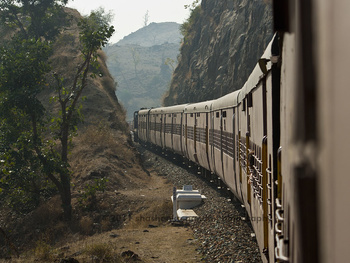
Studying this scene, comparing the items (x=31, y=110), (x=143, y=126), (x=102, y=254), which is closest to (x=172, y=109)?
(x=31, y=110)

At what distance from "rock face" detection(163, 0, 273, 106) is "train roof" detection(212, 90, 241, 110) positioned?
24.2 m

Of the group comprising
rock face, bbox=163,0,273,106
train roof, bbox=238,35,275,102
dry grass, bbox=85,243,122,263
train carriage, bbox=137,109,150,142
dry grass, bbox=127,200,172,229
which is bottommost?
dry grass, bbox=127,200,172,229

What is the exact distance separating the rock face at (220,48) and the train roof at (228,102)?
24.2 m

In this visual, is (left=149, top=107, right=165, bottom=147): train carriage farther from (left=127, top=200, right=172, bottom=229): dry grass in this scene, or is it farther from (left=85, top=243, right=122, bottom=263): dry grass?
(left=85, top=243, right=122, bottom=263): dry grass

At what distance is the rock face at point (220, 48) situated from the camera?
4294 centimetres

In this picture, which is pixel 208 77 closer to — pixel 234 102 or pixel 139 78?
pixel 234 102

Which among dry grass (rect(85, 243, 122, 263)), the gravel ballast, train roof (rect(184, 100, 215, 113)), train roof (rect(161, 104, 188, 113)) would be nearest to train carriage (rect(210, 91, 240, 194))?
the gravel ballast

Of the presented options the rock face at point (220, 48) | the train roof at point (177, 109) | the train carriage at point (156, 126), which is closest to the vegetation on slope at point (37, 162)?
the train roof at point (177, 109)

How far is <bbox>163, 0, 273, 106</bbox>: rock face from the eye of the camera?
42938 millimetres

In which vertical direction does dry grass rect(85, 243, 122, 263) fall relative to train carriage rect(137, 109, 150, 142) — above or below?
below

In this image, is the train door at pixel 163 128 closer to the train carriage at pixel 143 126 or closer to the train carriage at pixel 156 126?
the train carriage at pixel 156 126

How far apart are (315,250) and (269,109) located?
388 centimetres

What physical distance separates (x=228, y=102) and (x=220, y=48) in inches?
1611

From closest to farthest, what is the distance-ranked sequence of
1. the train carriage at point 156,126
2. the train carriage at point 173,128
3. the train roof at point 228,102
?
the train roof at point 228,102
the train carriage at point 173,128
the train carriage at point 156,126
